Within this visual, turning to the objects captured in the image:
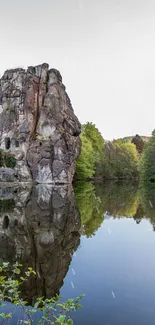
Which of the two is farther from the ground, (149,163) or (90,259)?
(149,163)

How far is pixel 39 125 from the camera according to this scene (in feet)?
201

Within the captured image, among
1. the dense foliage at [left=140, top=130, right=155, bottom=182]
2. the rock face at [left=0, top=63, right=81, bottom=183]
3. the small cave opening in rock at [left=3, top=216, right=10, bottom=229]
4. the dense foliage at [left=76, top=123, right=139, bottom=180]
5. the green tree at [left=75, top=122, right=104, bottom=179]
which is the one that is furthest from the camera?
the dense foliage at [left=140, top=130, right=155, bottom=182]

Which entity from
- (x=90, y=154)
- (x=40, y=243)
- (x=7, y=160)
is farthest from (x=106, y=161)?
(x=40, y=243)

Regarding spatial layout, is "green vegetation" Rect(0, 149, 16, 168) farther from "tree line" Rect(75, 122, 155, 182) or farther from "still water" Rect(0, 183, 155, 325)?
"still water" Rect(0, 183, 155, 325)

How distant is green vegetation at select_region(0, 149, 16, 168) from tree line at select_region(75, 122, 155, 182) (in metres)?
15.7

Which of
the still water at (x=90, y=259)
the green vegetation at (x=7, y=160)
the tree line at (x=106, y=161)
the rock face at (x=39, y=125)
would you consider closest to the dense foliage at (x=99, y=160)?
the tree line at (x=106, y=161)

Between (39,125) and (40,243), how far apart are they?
49337 mm

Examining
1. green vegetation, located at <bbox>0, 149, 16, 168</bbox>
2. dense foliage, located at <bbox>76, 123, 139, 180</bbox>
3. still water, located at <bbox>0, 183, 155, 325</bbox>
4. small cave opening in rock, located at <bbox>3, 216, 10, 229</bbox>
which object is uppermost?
dense foliage, located at <bbox>76, 123, 139, 180</bbox>

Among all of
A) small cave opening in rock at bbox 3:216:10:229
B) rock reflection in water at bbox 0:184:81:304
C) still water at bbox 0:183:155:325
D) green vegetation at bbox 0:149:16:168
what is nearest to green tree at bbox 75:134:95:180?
green vegetation at bbox 0:149:16:168

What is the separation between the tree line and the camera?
2827 inches

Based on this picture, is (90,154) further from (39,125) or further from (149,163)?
(39,125)

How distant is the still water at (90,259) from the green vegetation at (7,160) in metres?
37.0

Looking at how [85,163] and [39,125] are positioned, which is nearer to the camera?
[39,125]

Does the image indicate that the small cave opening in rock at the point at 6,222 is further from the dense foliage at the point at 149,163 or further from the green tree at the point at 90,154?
the dense foliage at the point at 149,163
